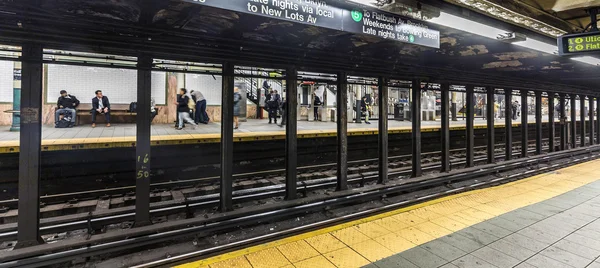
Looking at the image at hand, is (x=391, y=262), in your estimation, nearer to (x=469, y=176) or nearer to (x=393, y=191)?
(x=393, y=191)

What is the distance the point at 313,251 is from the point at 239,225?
105 cm

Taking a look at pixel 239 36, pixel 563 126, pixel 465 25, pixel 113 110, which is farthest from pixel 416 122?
pixel 113 110

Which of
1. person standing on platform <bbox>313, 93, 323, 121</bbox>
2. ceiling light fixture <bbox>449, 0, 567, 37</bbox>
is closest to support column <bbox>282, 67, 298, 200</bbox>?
ceiling light fixture <bbox>449, 0, 567, 37</bbox>

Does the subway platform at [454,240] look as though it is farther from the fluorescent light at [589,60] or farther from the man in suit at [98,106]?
the man in suit at [98,106]

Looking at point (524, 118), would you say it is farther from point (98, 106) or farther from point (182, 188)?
point (98, 106)

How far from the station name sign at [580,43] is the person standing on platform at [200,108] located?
10.1m

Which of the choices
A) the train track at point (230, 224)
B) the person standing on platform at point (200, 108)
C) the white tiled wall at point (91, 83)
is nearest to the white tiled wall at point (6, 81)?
the white tiled wall at point (91, 83)

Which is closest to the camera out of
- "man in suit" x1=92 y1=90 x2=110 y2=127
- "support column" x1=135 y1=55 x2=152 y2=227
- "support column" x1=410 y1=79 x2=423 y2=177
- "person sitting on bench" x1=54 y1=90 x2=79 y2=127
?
"support column" x1=135 y1=55 x2=152 y2=227

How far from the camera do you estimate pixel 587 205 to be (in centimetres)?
471

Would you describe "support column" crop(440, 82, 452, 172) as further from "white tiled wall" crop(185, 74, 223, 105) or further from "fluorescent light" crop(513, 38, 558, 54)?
"white tiled wall" crop(185, 74, 223, 105)

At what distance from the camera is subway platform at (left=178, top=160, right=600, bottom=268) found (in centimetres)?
296

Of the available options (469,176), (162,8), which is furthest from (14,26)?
(469,176)

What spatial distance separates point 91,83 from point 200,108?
4083 mm

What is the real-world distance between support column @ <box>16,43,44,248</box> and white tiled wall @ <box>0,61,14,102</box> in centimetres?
959
